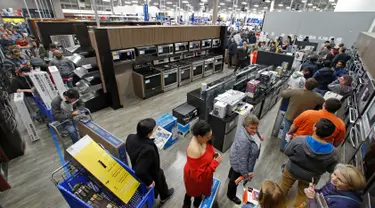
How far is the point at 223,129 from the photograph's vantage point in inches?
120

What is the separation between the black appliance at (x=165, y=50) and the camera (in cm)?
563

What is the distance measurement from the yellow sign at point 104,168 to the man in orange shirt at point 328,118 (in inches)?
92.5

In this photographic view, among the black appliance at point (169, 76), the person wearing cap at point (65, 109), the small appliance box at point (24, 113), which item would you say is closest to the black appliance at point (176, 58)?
the black appliance at point (169, 76)

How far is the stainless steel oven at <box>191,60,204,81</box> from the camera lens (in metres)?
6.62

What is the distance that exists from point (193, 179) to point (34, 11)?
67.3 feet

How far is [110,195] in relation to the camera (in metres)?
1.81

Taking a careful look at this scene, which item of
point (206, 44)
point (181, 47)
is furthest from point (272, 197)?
point (206, 44)

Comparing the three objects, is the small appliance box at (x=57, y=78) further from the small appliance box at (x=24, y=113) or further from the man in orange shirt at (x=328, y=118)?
the man in orange shirt at (x=328, y=118)

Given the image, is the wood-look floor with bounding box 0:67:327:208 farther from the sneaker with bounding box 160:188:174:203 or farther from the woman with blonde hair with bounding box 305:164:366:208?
the woman with blonde hair with bounding box 305:164:366:208

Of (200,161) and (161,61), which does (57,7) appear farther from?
(200,161)

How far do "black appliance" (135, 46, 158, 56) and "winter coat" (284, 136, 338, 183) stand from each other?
461 centimetres

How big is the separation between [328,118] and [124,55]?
15.5 ft

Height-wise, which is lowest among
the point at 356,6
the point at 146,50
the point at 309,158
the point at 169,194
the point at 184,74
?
the point at 169,194

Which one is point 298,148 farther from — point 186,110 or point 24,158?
point 24,158
